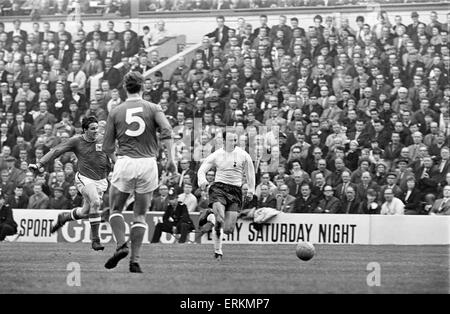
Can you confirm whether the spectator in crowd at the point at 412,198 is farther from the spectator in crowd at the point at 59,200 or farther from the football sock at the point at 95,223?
the spectator in crowd at the point at 59,200

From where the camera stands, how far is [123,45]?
22.8 meters

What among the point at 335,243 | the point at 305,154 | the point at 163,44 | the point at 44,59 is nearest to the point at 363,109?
the point at 305,154

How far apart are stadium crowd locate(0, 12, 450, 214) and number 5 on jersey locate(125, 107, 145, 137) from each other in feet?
24.8

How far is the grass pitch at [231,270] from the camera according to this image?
10.7m

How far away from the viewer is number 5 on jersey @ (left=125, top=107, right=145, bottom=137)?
11.5m

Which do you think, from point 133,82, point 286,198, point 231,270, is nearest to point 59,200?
point 286,198

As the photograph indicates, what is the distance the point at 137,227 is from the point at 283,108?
358 inches

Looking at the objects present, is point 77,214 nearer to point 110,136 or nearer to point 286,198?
point 110,136

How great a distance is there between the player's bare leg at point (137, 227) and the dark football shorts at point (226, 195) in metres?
3.39

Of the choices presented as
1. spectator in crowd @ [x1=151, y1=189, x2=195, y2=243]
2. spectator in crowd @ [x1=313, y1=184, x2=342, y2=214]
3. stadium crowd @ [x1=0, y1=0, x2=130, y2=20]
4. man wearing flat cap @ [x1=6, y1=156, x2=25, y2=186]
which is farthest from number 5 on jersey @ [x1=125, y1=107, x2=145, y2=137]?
stadium crowd @ [x1=0, y1=0, x2=130, y2=20]

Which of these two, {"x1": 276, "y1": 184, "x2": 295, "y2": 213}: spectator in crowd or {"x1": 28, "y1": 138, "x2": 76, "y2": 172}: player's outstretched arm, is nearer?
Answer: {"x1": 28, "y1": 138, "x2": 76, "y2": 172}: player's outstretched arm

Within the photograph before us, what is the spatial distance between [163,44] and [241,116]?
4.60 metres

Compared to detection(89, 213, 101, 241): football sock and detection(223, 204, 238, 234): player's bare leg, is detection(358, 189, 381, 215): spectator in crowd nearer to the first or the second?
detection(223, 204, 238, 234): player's bare leg

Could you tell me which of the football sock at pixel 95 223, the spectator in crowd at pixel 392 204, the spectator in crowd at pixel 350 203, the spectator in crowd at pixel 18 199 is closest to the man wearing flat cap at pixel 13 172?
the spectator in crowd at pixel 18 199
